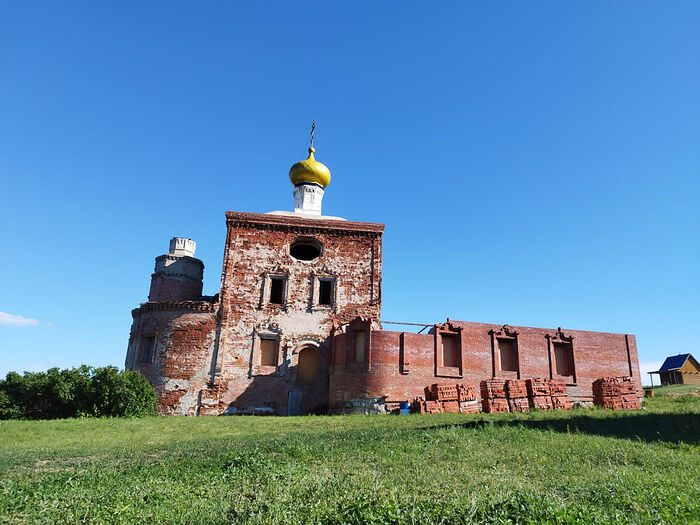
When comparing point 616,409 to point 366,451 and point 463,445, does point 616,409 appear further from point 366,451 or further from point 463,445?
point 366,451

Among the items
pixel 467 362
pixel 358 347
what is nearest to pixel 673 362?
pixel 467 362

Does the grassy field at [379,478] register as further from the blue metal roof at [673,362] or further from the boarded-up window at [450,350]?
the blue metal roof at [673,362]

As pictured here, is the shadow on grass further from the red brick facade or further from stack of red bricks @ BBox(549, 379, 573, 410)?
the red brick facade

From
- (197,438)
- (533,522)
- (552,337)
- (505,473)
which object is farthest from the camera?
(552,337)

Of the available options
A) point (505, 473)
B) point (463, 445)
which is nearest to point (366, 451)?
point (463, 445)

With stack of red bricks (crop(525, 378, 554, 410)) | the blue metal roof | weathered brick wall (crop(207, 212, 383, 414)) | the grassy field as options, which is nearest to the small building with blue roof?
the blue metal roof

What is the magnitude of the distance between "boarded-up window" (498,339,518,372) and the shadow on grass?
8849 mm

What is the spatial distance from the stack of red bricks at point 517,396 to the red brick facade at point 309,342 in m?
3.62

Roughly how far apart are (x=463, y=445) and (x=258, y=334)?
54.9 ft

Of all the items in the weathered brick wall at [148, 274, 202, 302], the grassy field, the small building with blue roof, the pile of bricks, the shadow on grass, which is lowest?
the grassy field

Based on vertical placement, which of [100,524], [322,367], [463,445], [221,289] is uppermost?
[221,289]

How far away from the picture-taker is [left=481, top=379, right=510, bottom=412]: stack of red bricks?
60.5ft

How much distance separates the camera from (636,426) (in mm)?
12281

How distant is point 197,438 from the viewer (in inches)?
525
